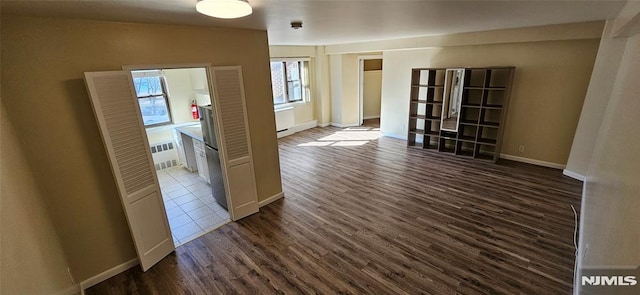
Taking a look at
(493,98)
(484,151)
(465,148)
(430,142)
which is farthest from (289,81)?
(484,151)

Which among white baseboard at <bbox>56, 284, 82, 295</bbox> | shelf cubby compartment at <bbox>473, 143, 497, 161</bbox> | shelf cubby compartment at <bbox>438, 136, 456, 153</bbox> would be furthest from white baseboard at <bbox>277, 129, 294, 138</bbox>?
white baseboard at <bbox>56, 284, 82, 295</bbox>

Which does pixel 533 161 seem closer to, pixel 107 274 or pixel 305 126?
pixel 305 126

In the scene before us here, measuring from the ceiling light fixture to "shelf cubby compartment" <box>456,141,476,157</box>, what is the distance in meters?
4.97

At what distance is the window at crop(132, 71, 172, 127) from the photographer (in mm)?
4977

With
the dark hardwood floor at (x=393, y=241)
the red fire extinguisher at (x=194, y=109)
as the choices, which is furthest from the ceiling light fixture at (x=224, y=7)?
the red fire extinguisher at (x=194, y=109)

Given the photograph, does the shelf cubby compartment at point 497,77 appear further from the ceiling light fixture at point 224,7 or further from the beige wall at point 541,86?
the ceiling light fixture at point 224,7

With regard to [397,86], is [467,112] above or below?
below

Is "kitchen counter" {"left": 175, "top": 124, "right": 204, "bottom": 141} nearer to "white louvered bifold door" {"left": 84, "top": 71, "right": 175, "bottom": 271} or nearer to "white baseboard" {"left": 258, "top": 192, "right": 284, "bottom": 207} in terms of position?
"white baseboard" {"left": 258, "top": 192, "right": 284, "bottom": 207}

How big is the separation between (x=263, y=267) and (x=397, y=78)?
5.16m

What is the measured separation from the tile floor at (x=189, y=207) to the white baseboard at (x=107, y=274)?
0.45m

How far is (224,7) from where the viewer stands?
1.53 m

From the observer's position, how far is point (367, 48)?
20.4 ft

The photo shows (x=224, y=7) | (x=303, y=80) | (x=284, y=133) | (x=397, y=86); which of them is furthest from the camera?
(x=303, y=80)

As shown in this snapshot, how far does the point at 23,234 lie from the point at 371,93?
8.38 m
